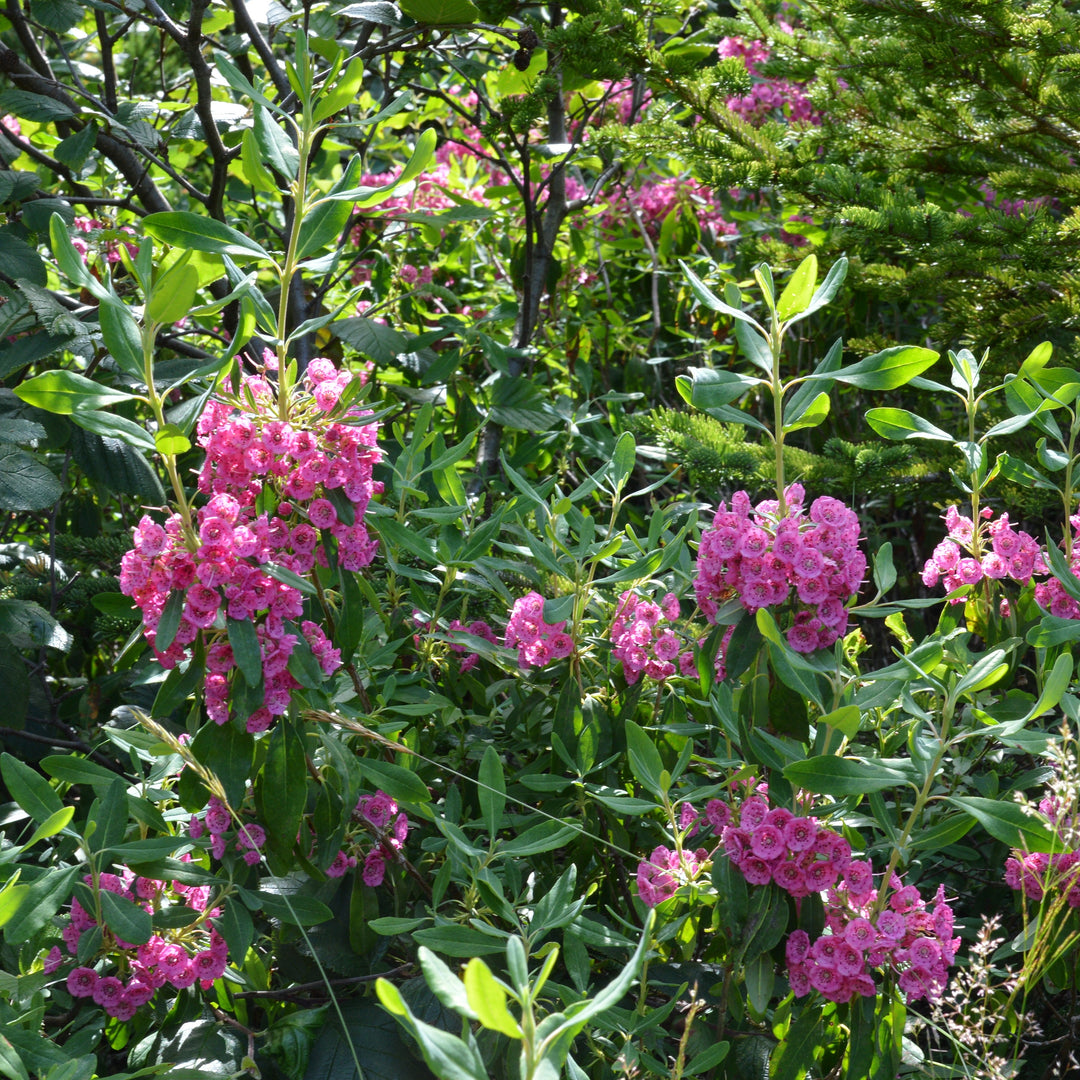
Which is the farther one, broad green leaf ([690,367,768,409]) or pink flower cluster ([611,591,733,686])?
pink flower cluster ([611,591,733,686])

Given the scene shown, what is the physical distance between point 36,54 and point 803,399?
1884mm

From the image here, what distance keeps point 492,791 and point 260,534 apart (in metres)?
0.40

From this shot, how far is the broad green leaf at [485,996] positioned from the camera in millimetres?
658

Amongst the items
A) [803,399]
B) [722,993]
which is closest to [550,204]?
[803,399]

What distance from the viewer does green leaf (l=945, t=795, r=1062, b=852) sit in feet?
3.52

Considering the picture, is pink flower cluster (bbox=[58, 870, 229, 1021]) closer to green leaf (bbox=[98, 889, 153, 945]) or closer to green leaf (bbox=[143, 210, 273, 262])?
green leaf (bbox=[98, 889, 153, 945])

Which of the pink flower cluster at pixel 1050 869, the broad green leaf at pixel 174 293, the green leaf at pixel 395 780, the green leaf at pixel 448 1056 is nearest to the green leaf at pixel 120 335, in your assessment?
the broad green leaf at pixel 174 293

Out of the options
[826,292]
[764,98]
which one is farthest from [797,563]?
[764,98]

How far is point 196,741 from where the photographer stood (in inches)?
47.9

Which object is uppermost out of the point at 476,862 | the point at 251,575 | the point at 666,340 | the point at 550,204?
the point at 251,575

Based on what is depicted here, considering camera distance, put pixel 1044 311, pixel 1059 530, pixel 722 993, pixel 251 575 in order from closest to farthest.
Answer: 1. pixel 251 575
2. pixel 722 993
3. pixel 1044 311
4. pixel 1059 530

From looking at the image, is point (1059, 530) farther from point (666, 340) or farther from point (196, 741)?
point (196, 741)

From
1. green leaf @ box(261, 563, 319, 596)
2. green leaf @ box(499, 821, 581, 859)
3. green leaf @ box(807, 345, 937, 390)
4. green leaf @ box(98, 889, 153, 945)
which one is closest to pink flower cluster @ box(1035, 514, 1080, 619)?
green leaf @ box(807, 345, 937, 390)

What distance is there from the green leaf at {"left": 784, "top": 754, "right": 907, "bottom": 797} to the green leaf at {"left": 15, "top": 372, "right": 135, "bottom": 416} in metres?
0.78
